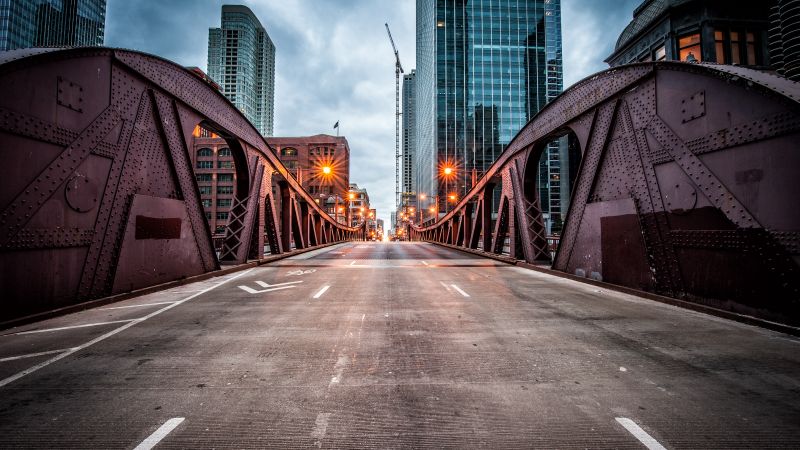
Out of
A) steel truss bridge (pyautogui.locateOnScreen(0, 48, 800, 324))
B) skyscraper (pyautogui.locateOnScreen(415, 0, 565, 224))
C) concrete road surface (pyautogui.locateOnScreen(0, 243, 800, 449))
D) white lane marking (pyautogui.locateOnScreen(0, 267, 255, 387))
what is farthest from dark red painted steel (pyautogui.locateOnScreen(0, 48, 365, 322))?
skyscraper (pyautogui.locateOnScreen(415, 0, 565, 224))

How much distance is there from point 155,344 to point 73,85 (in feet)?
19.6

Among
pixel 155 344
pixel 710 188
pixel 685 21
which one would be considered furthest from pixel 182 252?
pixel 685 21

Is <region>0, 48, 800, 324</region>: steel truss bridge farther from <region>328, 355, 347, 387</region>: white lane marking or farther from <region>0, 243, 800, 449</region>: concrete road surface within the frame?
<region>328, 355, 347, 387</region>: white lane marking

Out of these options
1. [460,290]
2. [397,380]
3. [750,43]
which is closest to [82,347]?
[397,380]

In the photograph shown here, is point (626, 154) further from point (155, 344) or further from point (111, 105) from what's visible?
point (111, 105)

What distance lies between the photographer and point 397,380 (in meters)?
3.46

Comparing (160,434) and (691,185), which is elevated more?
(691,185)

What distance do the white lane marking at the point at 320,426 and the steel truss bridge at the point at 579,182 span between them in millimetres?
6513

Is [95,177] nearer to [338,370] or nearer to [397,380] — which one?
[338,370]

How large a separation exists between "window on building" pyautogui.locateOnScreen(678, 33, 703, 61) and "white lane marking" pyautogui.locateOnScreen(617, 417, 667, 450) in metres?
26.9

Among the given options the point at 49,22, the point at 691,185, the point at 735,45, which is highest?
the point at 49,22

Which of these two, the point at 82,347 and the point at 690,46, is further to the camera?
the point at 690,46

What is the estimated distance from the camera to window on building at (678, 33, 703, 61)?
20.5 meters

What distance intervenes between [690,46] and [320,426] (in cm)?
2972
